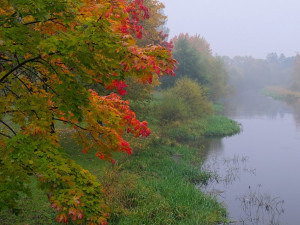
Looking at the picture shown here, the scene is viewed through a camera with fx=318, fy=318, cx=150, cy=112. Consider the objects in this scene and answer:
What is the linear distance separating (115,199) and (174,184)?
3.49 metres

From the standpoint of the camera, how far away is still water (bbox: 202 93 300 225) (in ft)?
38.0

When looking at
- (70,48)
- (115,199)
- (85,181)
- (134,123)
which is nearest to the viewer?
(70,48)

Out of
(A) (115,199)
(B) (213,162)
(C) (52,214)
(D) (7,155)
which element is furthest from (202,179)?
(D) (7,155)

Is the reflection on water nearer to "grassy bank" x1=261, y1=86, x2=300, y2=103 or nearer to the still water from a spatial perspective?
the still water

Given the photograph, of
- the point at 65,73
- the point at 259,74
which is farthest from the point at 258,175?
the point at 259,74

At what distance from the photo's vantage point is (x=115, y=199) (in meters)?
9.17

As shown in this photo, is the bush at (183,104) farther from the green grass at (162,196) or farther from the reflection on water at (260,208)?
the reflection on water at (260,208)

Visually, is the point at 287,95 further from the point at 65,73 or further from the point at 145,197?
the point at 65,73

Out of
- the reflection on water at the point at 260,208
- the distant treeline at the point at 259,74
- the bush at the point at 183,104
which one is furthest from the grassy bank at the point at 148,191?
the distant treeline at the point at 259,74

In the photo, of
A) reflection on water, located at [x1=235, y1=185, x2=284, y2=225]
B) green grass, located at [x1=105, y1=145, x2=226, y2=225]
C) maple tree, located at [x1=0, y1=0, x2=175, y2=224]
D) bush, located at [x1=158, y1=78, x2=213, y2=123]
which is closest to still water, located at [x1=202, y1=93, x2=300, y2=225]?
reflection on water, located at [x1=235, y1=185, x2=284, y2=225]

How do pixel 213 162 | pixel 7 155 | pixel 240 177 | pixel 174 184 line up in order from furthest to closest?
pixel 213 162 → pixel 240 177 → pixel 174 184 → pixel 7 155

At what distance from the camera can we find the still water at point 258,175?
1159cm

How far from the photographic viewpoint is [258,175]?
15.9 metres

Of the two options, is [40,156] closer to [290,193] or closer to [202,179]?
[202,179]
